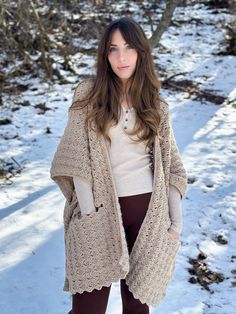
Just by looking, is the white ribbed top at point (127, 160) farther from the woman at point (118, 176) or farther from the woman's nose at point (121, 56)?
the woman's nose at point (121, 56)

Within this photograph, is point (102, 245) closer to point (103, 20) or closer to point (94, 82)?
point (94, 82)

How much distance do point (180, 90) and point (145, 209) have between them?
6127mm

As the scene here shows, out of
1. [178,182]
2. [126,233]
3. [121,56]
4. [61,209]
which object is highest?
[121,56]

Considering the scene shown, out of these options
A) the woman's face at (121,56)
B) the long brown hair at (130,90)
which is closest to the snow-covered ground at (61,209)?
the long brown hair at (130,90)

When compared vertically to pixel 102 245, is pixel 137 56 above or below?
above

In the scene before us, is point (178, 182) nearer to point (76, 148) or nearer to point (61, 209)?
point (76, 148)

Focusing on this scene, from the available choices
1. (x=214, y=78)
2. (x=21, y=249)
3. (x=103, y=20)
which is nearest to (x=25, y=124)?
(x=21, y=249)

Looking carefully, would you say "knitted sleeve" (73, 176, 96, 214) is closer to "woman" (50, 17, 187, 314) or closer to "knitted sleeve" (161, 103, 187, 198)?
"woman" (50, 17, 187, 314)

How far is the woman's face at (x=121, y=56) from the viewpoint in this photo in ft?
5.98

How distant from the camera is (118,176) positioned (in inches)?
A: 74.2

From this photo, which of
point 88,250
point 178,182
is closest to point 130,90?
point 178,182

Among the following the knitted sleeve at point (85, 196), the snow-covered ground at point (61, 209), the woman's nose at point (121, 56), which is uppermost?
the woman's nose at point (121, 56)

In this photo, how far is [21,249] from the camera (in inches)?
131

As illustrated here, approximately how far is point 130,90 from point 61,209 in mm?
2268
